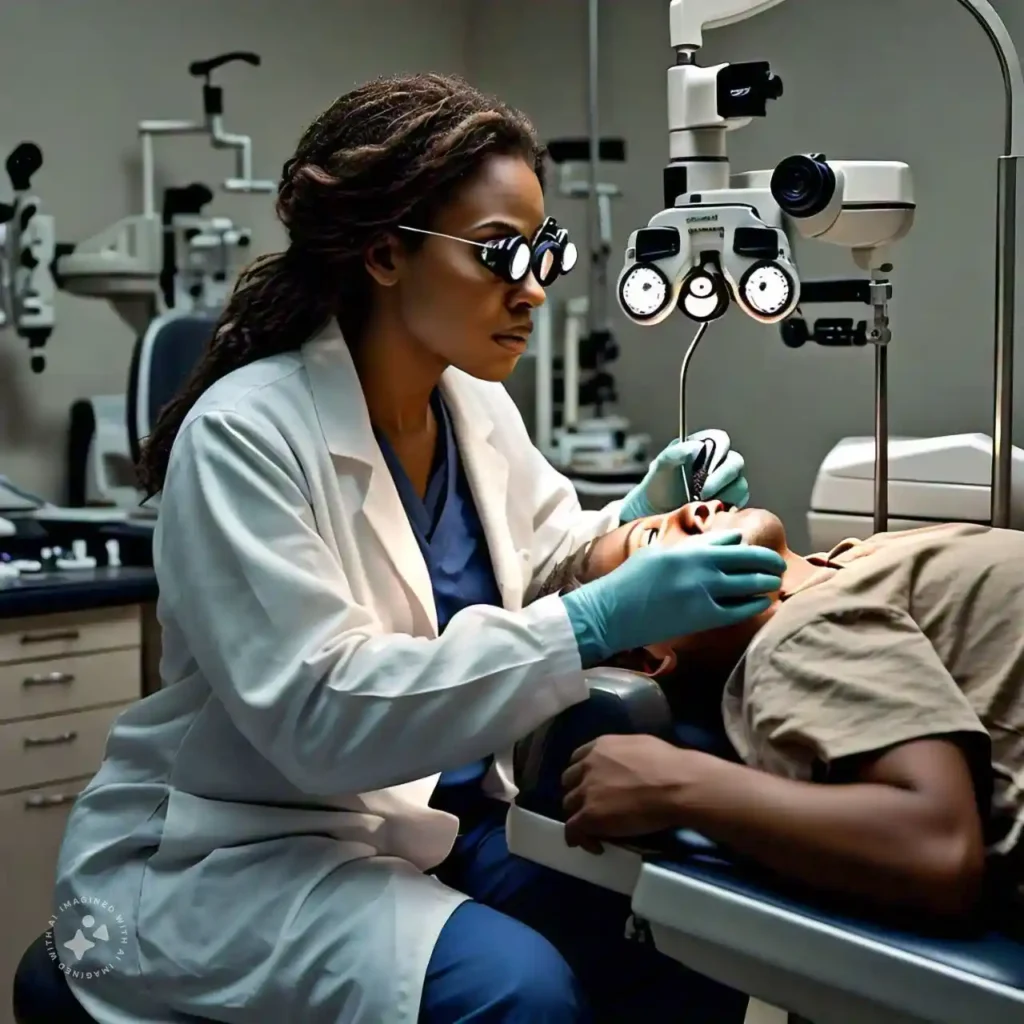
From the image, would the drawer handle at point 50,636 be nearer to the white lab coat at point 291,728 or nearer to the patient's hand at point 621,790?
the white lab coat at point 291,728

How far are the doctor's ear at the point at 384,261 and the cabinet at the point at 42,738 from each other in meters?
1.18

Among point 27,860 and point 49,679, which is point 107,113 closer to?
point 49,679

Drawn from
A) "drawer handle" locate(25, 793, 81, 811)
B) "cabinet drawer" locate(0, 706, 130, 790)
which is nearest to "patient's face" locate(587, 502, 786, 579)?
"cabinet drawer" locate(0, 706, 130, 790)

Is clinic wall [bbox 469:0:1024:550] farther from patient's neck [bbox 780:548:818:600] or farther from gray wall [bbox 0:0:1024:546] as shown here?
patient's neck [bbox 780:548:818:600]

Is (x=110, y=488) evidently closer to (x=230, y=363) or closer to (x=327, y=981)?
(x=230, y=363)

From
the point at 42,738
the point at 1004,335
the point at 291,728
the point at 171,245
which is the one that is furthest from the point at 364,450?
the point at 171,245

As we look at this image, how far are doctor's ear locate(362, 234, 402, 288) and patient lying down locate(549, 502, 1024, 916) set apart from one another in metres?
0.62

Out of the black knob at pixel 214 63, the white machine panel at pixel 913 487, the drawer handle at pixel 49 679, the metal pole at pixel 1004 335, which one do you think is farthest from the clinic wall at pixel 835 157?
the drawer handle at pixel 49 679

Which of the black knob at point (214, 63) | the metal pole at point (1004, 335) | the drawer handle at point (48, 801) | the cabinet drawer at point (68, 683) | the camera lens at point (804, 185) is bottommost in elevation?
the drawer handle at point (48, 801)

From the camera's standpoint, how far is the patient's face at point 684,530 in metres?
1.52

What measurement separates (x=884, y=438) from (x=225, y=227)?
1.90 meters

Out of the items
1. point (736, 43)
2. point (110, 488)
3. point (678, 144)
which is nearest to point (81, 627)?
point (110, 488)

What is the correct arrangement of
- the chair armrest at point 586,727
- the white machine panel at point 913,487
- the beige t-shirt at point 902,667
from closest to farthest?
the beige t-shirt at point 902,667
the chair armrest at point 586,727
the white machine panel at point 913,487

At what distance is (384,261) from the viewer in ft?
5.07
